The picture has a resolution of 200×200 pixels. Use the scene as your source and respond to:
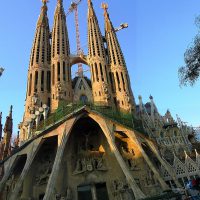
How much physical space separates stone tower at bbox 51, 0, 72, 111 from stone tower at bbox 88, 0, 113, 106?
10.8 ft

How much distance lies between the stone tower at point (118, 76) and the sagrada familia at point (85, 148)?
0.46ft

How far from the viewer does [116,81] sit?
32.5m

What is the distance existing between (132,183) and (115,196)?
3558 millimetres

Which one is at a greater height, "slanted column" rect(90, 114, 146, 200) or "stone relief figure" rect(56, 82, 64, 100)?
"stone relief figure" rect(56, 82, 64, 100)

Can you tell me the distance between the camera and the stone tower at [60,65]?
29.5 m

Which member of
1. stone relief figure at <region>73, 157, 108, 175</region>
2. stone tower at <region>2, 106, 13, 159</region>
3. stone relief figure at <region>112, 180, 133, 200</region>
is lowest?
stone relief figure at <region>112, 180, 133, 200</region>

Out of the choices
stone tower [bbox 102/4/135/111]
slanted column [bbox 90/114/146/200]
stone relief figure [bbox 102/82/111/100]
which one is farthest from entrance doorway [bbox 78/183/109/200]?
stone relief figure [bbox 102/82/111/100]

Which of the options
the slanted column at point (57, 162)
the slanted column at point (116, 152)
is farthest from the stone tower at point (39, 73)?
the slanted column at point (116, 152)

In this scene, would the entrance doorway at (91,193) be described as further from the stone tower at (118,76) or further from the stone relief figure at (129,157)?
the stone tower at (118,76)

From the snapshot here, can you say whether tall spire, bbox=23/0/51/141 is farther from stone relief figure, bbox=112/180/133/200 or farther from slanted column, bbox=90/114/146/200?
stone relief figure, bbox=112/180/133/200

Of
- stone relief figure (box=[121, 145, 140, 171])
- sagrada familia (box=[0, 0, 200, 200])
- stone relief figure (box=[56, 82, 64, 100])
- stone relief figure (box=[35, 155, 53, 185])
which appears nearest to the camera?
sagrada familia (box=[0, 0, 200, 200])

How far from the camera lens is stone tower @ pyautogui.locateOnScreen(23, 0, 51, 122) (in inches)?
1125

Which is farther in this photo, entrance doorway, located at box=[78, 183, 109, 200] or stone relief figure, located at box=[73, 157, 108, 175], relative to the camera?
stone relief figure, located at box=[73, 157, 108, 175]

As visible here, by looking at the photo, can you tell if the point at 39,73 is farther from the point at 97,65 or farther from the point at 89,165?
the point at 89,165
